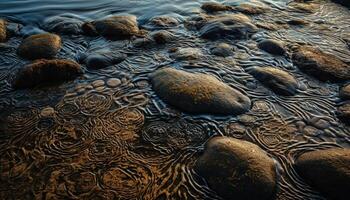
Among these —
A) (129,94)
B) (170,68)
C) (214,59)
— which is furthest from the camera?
(214,59)

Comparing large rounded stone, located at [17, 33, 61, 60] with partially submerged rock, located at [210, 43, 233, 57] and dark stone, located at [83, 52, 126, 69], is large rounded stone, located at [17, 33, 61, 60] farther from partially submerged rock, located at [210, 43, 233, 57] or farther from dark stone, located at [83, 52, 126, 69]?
partially submerged rock, located at [210, 43, 233, 57]

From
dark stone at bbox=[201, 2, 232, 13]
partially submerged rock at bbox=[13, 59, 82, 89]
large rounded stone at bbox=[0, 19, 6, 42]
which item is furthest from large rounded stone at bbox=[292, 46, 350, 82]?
large rounded stone at bbox=[0, 19, 6, 42]

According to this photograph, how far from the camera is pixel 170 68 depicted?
4.60 metres

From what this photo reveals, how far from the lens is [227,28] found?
595cm

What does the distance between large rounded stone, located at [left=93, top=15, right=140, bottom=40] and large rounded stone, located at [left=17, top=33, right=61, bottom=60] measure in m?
0.88

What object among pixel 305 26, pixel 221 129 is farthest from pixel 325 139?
pixel 305 26

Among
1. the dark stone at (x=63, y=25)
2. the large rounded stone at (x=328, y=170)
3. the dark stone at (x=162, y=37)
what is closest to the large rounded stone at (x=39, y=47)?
the dark stone at (x=63, y=25)

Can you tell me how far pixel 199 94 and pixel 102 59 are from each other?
177 cm

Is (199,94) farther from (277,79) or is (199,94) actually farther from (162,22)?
(162,22)

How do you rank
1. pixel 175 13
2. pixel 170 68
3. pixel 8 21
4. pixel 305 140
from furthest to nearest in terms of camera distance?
1. pixel 175 13
2. pixel 8 21
3. pixel 170 68
4. pixel 305 140

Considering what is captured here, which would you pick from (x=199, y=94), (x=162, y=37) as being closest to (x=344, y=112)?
(x=199, y=94)

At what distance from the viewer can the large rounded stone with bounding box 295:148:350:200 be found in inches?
110

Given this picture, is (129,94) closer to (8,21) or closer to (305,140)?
(305,140)

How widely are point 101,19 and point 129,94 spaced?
9.10 feet
